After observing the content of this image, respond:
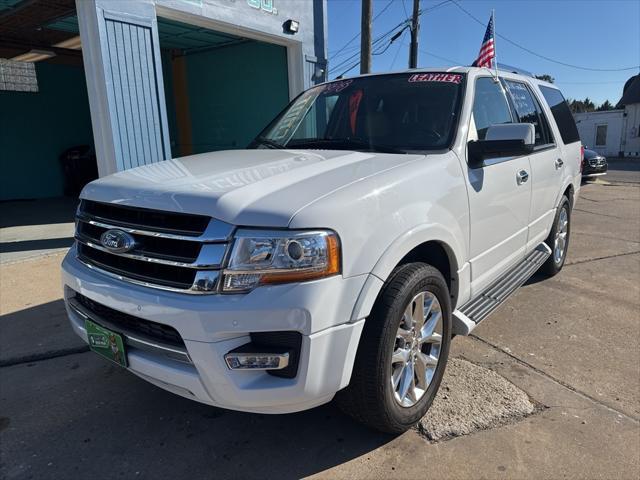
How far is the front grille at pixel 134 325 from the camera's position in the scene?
212 centimetres

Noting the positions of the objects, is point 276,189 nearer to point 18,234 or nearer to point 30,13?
point 18,234

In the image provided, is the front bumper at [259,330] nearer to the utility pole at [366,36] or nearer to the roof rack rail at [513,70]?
the roof rack rail at [513,70]

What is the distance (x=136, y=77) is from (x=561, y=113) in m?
5.24

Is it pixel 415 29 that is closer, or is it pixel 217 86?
pixel 217 86

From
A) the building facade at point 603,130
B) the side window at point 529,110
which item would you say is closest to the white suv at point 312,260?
the side window at point 529,110

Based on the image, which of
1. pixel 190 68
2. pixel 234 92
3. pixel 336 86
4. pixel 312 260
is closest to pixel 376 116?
pixel 336 86

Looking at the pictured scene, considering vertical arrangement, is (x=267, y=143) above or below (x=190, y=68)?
below

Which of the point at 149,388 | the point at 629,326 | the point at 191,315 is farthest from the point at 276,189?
the point at 629,326

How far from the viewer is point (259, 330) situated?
6.37ft

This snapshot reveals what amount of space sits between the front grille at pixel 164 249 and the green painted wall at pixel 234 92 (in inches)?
338

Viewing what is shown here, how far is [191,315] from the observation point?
1954mm

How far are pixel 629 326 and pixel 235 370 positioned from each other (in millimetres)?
3527

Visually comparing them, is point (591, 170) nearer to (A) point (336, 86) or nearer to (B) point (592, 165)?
(B) point (592, 165)

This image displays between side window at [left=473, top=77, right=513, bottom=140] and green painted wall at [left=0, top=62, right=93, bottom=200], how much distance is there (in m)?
11.7
